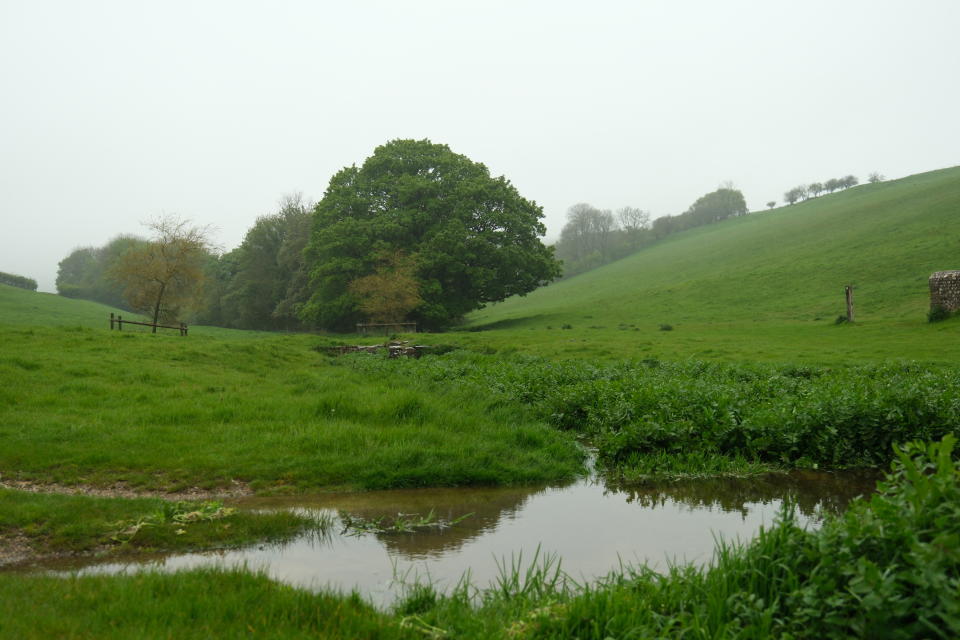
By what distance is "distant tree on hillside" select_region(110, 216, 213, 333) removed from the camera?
4284cm

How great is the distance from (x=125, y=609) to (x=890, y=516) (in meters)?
5.14

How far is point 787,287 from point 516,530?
50.6 meters

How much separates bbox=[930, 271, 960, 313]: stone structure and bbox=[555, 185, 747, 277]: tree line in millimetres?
76888

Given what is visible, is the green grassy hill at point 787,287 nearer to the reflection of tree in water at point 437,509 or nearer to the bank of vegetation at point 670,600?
the reflection of tree in water at point 437,509

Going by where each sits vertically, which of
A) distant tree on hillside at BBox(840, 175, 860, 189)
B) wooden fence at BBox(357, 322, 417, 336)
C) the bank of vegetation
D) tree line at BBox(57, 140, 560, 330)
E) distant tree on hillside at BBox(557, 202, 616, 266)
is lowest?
the bank of vegetation

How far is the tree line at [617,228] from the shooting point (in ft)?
360

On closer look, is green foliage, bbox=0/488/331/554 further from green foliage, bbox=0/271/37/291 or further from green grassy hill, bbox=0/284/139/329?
green foliage, bbox=0/271/37/291

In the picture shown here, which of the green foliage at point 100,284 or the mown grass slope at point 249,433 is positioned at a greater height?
the green foliage at point 100,284

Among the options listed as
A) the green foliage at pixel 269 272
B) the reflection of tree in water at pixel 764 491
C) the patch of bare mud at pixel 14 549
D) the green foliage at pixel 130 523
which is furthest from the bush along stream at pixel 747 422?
the green foliage at pixel 269 272

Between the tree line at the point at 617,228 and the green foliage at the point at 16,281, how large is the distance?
8090cm

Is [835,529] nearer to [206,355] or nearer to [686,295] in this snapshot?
[206,355]

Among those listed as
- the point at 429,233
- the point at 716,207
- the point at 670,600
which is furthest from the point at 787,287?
the point at 716,207

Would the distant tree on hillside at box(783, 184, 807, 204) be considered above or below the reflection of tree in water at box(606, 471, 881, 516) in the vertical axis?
above

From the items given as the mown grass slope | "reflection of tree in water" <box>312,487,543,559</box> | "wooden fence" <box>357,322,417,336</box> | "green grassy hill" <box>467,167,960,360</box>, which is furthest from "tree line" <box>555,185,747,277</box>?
"reflection of tree in water" <box>312,487,543,559</box>
